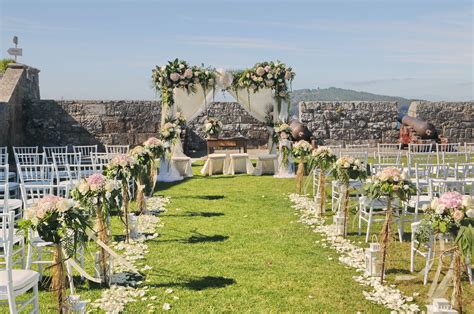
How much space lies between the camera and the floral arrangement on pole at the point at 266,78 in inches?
456

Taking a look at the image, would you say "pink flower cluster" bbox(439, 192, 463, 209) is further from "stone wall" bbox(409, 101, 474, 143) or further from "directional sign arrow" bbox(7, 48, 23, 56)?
"directional sign arrow" bbox(7, 48, 23, 56)

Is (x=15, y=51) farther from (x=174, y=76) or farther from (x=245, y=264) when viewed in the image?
(x=245, y=264)

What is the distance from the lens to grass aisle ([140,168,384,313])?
4.13 meters

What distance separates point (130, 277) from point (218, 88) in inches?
300

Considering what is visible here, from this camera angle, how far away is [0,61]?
14.6 meters

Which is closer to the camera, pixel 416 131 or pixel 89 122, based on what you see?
pixel 89 122

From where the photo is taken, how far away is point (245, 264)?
5.11 metres

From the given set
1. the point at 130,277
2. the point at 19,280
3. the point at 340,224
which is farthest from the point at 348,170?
the point at 19,280

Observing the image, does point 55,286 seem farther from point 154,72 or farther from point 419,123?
point 419,123

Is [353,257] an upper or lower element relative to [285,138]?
lower

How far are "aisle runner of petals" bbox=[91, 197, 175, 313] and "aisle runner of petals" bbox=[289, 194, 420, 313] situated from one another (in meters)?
1.80

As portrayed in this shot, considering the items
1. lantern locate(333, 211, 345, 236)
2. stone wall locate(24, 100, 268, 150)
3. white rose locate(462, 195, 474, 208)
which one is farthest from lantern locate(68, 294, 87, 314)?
stone wall locate(24, 100, 268, 150)

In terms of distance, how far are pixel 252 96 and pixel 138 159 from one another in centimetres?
563

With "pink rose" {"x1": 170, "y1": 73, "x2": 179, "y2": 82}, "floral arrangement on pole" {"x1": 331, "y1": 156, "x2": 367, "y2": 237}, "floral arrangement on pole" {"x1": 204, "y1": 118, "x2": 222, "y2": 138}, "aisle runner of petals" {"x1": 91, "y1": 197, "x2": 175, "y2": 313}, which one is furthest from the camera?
"floral arrangement on pole" {"x1": 204, "y1": 118, "x2": 222, "y2": 138}
